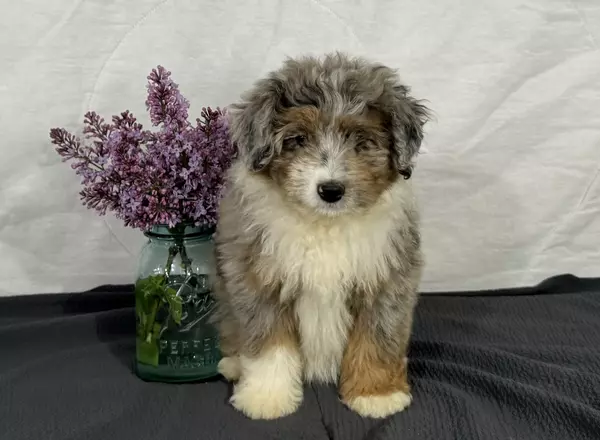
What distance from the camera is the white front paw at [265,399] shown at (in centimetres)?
185

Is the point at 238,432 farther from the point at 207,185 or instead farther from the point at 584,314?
the point at 584,314

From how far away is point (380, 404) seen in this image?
1877mm

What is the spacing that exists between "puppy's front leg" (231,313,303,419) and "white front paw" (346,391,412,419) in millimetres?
160

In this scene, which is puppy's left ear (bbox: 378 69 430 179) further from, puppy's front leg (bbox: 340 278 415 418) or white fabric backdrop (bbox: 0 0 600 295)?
white fabric backdrop (bbox: 0 0 600 295)

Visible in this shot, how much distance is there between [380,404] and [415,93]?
1.28m

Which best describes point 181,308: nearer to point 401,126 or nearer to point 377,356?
point 377,356

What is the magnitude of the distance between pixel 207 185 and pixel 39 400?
28.3 inches

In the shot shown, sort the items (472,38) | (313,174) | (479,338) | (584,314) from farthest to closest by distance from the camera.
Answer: (472,38) → (584,314) → (479,338) → (313,174)

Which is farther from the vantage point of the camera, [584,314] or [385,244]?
[584,314]

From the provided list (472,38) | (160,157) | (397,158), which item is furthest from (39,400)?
(472,38)

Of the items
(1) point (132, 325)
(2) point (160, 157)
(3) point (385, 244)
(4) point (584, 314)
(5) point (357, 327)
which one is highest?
(2) point (160, 157)

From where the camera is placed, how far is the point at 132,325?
247 cm

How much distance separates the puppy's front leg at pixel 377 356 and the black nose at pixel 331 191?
0.34 metres

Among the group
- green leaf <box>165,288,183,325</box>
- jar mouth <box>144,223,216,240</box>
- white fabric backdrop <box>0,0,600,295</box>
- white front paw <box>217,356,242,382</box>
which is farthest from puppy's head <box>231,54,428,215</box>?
white fabric backdrop <box>0,0,600,295</box>
